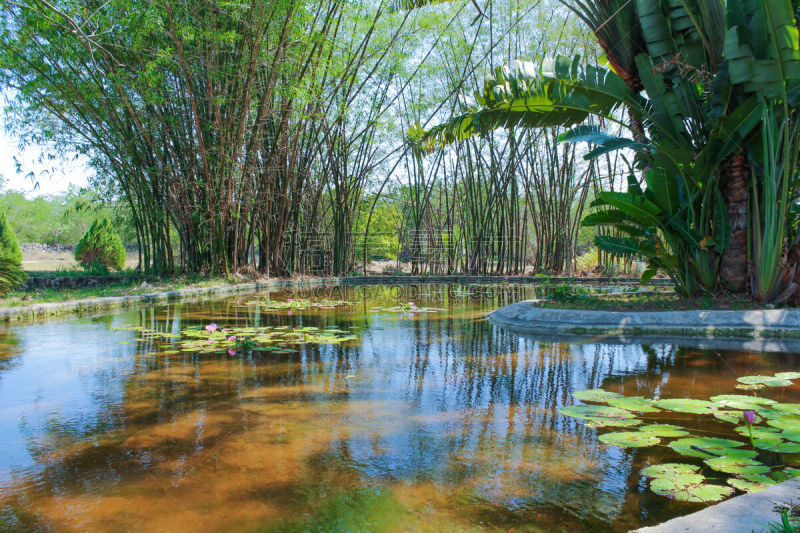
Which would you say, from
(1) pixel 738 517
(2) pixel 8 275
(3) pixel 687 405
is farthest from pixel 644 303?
(2) pixel 8 275

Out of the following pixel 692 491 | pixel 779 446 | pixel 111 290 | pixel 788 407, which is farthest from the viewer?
pixel 111 290

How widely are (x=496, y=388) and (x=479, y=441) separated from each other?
864mm

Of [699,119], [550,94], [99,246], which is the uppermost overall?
[550,94]

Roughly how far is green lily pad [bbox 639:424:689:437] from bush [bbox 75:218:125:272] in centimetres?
1326

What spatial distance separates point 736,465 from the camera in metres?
1.67

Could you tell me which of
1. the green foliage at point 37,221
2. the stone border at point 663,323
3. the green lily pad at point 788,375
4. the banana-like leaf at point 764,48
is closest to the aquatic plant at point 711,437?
the green lily pad at point 788,375

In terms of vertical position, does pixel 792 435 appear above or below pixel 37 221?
below

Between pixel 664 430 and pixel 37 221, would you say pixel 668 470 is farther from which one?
pixel 37 221

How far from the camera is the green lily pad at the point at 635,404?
2.35m

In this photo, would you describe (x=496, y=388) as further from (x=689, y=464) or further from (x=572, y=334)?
(x=572, y=334)

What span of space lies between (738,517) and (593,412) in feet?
3.82

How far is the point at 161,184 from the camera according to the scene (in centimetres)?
921

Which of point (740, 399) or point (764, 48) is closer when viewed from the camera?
point (740, 399)

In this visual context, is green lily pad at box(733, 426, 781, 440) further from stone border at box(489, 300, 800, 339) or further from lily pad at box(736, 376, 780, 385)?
stone border at box(489, 300, 800, 339)
